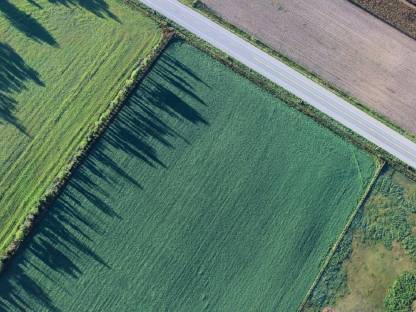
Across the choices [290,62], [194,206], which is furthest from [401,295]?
[290,62]

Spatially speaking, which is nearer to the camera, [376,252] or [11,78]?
[376,252]

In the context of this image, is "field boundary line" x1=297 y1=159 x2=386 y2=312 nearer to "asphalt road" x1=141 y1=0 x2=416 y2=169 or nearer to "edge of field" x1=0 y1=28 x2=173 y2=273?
"asphalt road" x1=141 y1=0 x2=416 y2=169

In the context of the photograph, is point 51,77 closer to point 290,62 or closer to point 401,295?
point 290,62

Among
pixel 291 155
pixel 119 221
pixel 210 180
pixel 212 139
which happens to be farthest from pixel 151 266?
pixel 291 155

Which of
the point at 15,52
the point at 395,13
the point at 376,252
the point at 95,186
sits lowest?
the point at 95,186

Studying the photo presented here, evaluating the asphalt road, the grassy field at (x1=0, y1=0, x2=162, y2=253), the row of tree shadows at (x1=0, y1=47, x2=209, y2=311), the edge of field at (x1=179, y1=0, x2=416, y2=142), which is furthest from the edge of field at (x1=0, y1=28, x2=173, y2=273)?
the edge of field at (x1=179, y1=0, x2=416, y2=142)

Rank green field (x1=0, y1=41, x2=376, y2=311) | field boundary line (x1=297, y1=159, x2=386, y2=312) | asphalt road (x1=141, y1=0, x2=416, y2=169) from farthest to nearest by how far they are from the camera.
A: 1. asphalt road (x1=141, y1=0, x2=416, y2=169)
2. field boundary line (x1=297, y1=159, x2=386, y2=312)
3. green field (x1=0, y1=41, x2=376, y2=311)

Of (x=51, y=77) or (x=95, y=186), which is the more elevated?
(x=51, y=77)
